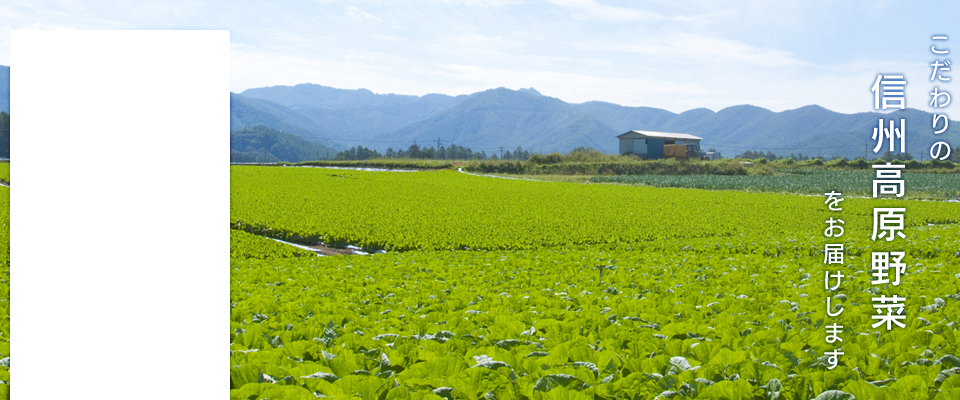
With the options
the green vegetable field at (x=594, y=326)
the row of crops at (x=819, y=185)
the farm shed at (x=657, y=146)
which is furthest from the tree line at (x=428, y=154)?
the green vegetable field at (x=594, y=326)

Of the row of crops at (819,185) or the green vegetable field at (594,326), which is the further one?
the row of crops at (819,185)

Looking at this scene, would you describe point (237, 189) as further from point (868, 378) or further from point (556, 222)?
point (868, 378)

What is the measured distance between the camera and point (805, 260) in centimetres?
830

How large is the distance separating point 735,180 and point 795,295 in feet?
137

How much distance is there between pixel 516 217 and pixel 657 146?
52.5 meters

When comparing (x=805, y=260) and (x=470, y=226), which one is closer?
→ (x=805, y=260)

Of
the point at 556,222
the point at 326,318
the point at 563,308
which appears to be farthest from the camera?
the point at 556,222

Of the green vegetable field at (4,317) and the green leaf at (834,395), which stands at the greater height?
the green leaf at (834,395)

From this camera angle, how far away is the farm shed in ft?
209

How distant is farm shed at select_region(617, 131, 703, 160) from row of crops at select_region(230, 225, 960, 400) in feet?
193

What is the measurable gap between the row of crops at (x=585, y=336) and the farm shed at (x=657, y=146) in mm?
58751

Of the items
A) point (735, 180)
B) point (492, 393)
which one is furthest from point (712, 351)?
point (735, 180)

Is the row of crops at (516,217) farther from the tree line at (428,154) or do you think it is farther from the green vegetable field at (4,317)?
the tree line at (428,154)

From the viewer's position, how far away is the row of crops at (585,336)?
111 inches
